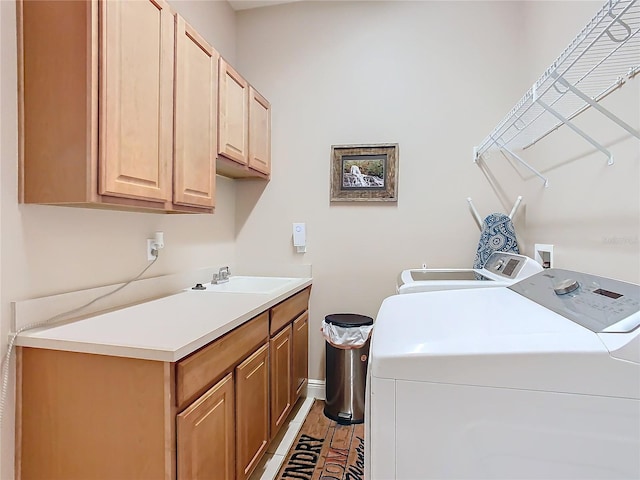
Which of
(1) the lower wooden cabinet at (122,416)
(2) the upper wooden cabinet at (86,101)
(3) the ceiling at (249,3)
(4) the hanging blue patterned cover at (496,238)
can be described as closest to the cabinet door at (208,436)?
(1) the lower wooden cabinet at (122,416)

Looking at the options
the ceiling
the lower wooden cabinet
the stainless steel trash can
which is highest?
the ceiling

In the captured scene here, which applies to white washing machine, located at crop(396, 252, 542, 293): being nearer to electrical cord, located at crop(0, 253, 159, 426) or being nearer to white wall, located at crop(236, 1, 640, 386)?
white wall, located at crop(236, 1, 640, 386)

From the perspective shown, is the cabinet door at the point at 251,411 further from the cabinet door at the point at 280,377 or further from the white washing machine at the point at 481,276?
the white washing machine at the point at 481,276

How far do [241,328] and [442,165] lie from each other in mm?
1804

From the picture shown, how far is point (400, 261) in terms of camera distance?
2645mm

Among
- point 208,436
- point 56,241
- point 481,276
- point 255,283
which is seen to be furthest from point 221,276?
point 481,276

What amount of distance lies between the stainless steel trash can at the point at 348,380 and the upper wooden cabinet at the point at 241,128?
1191 mm

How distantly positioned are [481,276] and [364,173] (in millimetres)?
1101

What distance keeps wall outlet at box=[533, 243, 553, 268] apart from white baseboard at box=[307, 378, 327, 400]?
1696 millimetres

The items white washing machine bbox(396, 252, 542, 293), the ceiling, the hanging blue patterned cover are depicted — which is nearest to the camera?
white washing machine bbox(396, 252, 542, 293)

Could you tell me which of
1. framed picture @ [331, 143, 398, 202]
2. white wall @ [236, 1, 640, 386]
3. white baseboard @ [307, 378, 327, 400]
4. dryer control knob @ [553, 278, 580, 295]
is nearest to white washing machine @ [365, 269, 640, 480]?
dryer control knob @ [553, 278, 580, 295]

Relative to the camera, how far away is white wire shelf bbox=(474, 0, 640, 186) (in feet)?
3.30

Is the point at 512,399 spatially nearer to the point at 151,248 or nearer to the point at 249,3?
the point at 151,248

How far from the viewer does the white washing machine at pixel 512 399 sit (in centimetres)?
73
